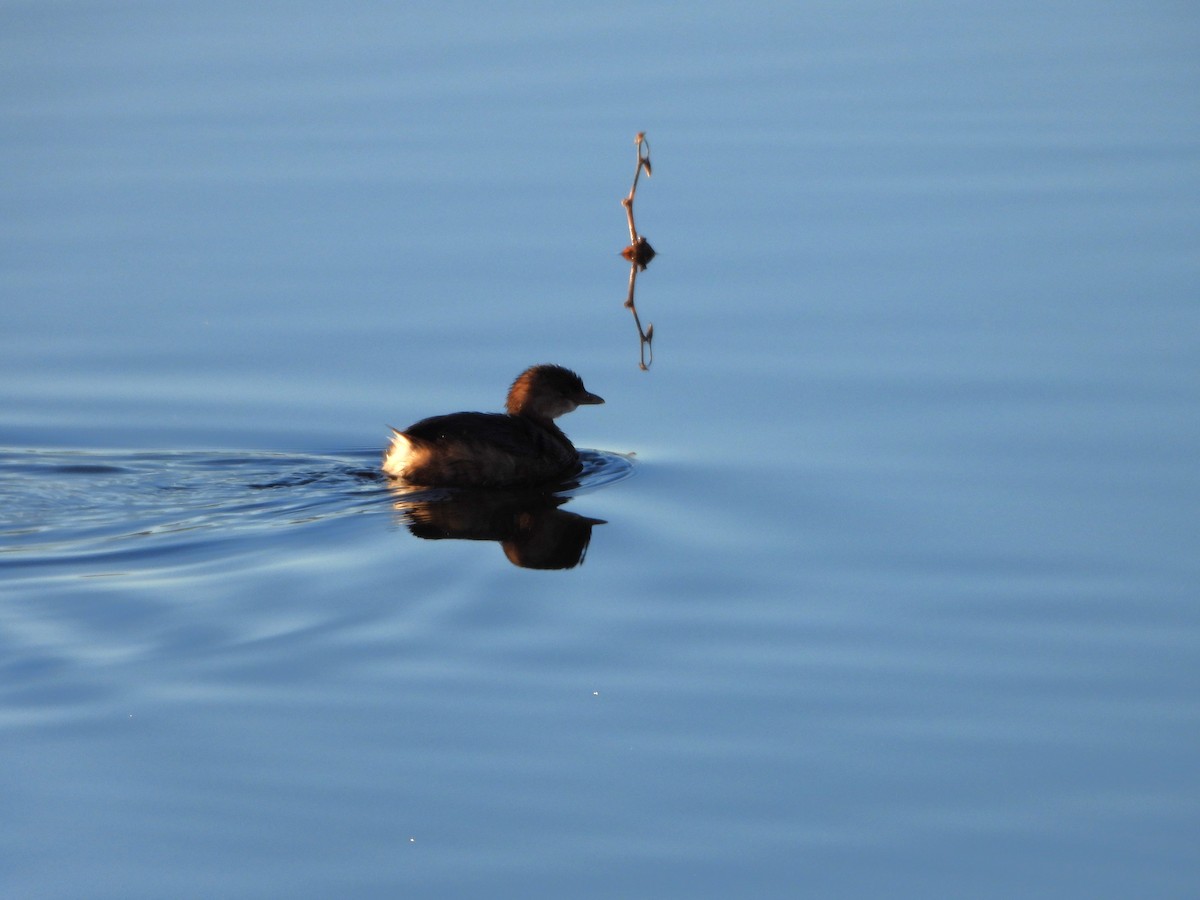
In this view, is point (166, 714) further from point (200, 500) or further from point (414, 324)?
point (414, 324)

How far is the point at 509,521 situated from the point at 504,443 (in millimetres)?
587

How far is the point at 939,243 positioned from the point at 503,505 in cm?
407

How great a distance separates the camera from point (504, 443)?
9680 millimetres

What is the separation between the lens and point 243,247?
12.5 meters

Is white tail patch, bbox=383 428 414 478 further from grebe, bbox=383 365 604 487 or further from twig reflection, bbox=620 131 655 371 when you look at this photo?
twig reflection, bbox=620 131 655 371

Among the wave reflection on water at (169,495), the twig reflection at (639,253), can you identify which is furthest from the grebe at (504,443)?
the twig reflection at (639,253)

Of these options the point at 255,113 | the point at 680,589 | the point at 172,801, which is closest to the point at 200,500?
the point at 680,589

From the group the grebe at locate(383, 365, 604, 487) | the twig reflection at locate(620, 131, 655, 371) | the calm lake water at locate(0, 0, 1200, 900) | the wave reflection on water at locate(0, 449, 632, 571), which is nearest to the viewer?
the calm lake water at locate(0, 0, 1200, 900)

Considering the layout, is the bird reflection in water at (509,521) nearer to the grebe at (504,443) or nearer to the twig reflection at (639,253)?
the grebe at (504,443)

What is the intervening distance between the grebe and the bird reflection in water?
86mm

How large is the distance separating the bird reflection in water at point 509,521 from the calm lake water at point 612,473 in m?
0.03

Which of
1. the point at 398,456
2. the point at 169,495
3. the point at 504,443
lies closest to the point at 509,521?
the point at 504,443

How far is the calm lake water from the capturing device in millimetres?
5957

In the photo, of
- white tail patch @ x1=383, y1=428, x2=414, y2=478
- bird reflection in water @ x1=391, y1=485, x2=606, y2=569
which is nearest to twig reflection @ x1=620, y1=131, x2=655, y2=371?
bird reflection in water @ x1=391, y1=485, x2=606, y2=569
